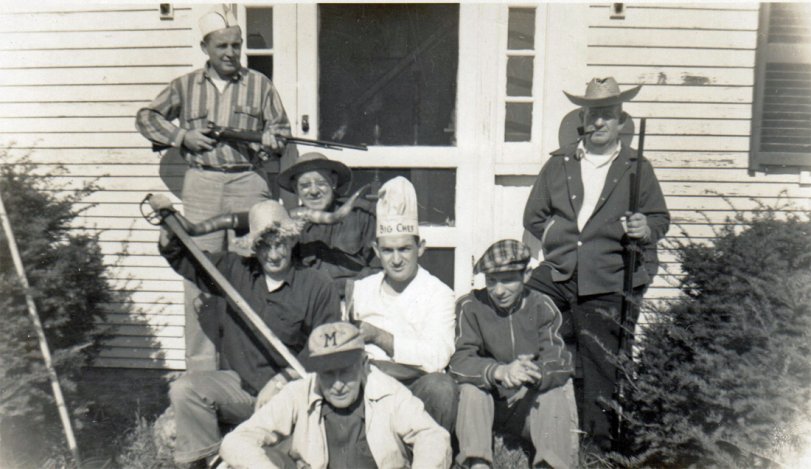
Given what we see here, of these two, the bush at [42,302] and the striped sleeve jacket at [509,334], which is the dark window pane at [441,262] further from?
the bush at [42,302]

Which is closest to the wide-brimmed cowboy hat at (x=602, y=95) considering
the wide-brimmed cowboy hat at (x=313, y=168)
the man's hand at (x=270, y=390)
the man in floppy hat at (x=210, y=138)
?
the wide-brimmed cowboy hat at (x=313, y=168)

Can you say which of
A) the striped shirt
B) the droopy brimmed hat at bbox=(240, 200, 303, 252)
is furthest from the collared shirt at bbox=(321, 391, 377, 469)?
the striped shirt

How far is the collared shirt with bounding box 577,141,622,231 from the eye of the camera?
394 cm

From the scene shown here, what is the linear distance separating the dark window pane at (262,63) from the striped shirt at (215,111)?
38 cm

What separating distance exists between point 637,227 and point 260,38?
8.79 ft

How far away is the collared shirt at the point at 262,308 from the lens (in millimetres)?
3328

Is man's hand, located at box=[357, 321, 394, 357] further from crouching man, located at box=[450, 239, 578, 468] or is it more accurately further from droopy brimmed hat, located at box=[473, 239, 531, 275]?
droopy brimmed hat, located at box=[473, 239, 531, 275]

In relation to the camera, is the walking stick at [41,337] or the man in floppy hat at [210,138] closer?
the walking stick at [41,337]

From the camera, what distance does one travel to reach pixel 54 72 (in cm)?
466

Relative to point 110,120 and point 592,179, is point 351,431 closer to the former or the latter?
point 592,179

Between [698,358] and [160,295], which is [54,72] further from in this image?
[698,358]

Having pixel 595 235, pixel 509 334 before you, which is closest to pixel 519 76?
pixel 595 235

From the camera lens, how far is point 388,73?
4.64 metres

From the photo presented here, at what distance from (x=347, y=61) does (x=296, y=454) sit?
2.73m
